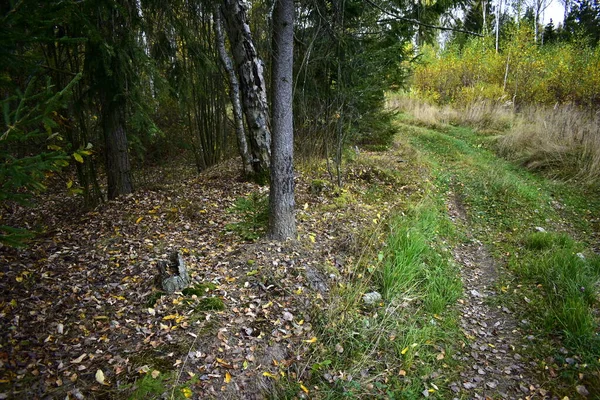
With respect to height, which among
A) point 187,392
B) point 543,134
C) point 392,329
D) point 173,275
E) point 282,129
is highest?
point 282,129

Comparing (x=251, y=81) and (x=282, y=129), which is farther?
(x=251, y=81)

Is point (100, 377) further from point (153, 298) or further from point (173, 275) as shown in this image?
point (173, 275)

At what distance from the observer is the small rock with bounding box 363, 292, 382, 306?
3.80 meters

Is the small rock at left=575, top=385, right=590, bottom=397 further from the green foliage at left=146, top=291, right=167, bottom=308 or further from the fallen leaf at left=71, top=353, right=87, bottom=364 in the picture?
the fallen leaf at left=71, top=353, right=87, bottom=364

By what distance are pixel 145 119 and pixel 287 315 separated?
10.9 ft

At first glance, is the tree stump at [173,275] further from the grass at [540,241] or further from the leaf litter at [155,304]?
the grass at [540,241]

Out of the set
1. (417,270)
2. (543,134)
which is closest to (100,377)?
(417,270)

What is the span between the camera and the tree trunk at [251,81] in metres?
5.43

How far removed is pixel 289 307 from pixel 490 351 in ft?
7.09

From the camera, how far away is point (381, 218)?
5414mm

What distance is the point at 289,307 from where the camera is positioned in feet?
11.6

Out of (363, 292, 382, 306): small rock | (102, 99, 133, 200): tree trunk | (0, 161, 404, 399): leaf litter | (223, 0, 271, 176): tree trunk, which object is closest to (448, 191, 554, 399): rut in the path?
(363, 292, 382, 306): small rock

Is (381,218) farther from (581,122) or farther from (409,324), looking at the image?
(581,122)

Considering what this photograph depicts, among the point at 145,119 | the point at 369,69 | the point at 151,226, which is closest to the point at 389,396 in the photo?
the point at 151,226
